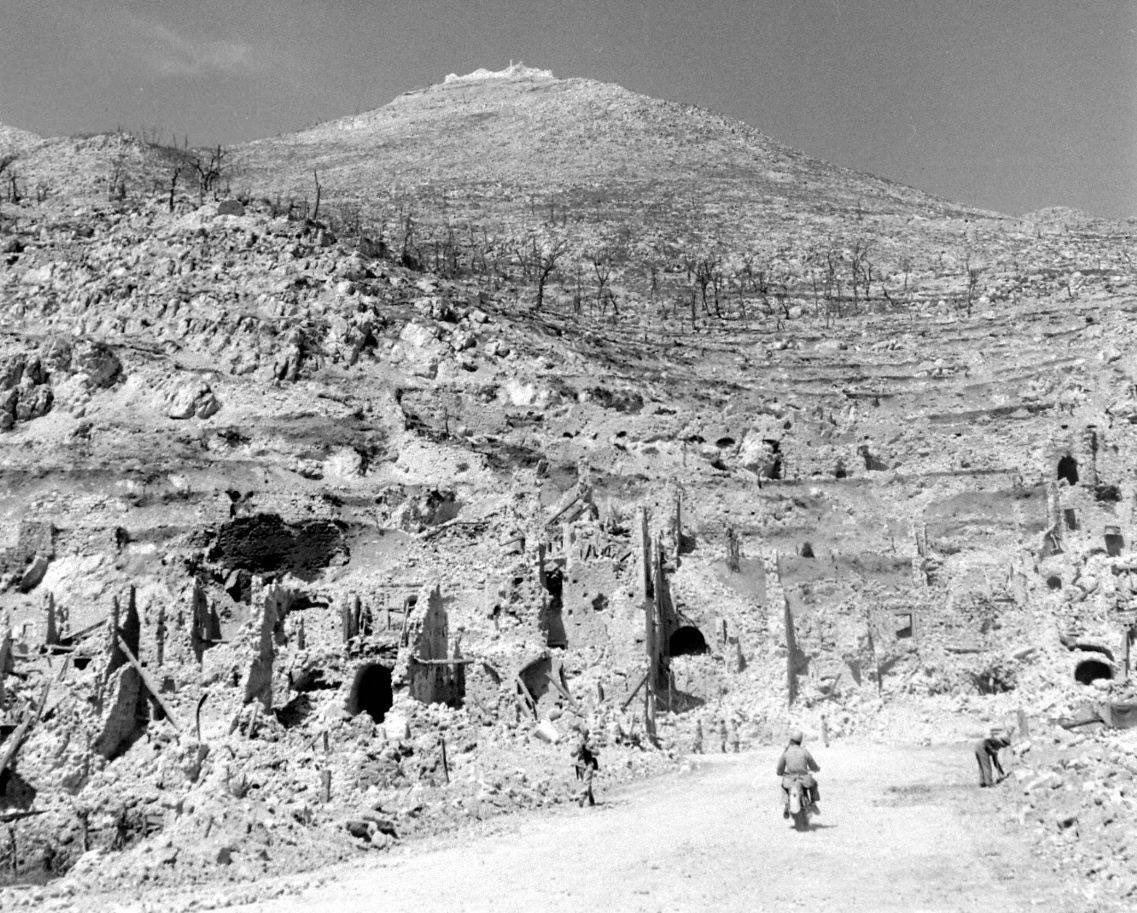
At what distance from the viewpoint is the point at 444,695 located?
95.4 feet

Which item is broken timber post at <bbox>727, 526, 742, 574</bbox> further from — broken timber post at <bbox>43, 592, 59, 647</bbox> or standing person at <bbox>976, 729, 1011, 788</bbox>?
broken timber post at <bbox>43, 592, 59, 647</bbox>

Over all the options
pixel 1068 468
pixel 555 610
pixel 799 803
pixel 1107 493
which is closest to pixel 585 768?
pixel 799 803

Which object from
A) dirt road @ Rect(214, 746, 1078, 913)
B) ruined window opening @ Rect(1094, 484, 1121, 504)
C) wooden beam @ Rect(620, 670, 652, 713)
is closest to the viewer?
dirt road @ Rect(214, 746, 1078, 913)

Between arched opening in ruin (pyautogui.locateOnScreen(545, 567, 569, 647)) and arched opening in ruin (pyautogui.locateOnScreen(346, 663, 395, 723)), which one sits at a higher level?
arched opening in ruin (pyautogui.locateOnScreen(545, 567, 569, 647))

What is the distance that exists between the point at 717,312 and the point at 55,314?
1722 inches

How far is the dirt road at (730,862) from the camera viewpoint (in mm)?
14000

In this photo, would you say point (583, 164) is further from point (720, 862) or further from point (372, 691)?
point (720, 862)

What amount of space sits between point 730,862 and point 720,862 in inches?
5.8

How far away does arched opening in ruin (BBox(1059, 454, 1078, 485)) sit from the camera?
1948 inches

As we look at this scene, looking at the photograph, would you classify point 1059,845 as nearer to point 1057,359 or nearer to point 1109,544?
point 1109,544

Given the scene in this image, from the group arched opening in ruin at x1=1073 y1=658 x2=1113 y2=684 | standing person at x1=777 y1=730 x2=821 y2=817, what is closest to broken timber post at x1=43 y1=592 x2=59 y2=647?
standing person at x1=777 y1=730 x2=821 y2=817

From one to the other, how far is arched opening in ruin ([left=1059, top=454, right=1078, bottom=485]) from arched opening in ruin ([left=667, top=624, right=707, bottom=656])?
19878 mm

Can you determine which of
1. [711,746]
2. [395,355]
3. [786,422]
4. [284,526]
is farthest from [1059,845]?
[395,355]

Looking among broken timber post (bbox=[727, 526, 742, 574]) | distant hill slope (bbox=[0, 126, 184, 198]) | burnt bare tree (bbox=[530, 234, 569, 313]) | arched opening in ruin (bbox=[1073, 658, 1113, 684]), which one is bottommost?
arched opening in ruin (bbox=[1073, 658, 1113, 684])
